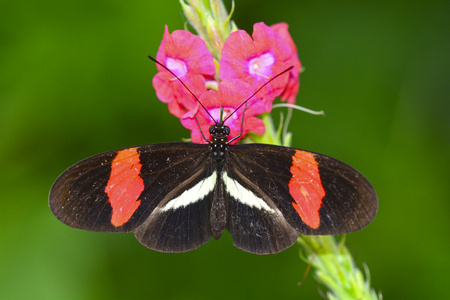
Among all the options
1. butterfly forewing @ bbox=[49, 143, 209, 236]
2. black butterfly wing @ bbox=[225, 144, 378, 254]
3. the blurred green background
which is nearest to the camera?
black butterfly wing @ bbox=[225, 144, 378, 254]

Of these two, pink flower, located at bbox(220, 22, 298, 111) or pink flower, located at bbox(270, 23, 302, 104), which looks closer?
pink flower, located at bbox(220, 22, 298, 111)

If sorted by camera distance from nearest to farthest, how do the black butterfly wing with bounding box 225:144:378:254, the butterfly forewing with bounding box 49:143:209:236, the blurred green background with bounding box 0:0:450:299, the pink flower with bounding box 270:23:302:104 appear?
the black butterfly wing with bounding box 225:144:378:254, the butterfly forewing with bounding box 49:143:209:236, the pink flower with bounding box 270:23:302:104, the blurred green background with bounding box 0:0:450:299

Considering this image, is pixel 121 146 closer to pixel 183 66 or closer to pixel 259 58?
pixel 183 66

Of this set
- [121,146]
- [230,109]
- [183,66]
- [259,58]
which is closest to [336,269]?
[230,109]

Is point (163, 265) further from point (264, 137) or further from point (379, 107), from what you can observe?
point (379, 107)

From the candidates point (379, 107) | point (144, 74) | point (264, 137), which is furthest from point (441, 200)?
point (144, 74)

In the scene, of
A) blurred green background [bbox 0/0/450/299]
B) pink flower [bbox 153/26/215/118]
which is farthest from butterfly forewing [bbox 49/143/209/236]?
blurred green background [bbox 0/0/450/299]

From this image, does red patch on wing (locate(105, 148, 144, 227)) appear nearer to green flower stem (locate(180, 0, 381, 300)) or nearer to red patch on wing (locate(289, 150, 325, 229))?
green flower stem (locate(180, 0, 381, 300))
